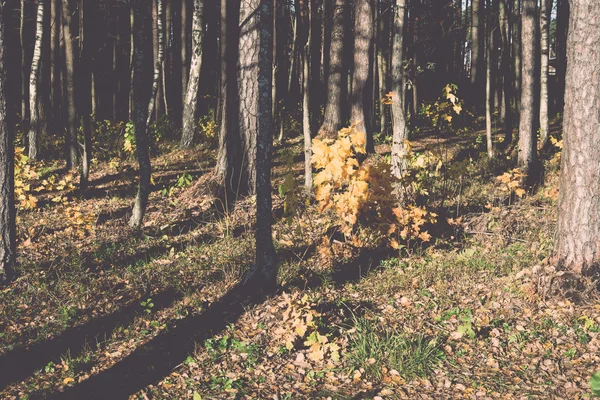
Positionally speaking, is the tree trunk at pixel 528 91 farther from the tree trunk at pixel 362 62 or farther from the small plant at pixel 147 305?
the small plant at pixel 147 305

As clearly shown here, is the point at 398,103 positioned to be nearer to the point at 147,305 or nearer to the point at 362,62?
the point at 362,62

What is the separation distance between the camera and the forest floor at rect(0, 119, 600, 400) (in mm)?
4848

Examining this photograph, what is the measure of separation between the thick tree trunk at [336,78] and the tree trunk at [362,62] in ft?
2.16

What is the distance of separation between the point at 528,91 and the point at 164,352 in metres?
8.26

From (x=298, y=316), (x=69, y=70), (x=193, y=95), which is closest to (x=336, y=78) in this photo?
(x=193, y=95)

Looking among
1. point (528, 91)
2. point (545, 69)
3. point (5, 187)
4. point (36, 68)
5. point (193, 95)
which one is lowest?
point (5, 187)

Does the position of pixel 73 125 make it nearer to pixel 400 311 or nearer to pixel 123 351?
pixel 123 351

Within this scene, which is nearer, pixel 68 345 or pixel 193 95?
pixel 68 345

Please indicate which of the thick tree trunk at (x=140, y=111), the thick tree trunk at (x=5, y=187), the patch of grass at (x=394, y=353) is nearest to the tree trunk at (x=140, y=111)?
the thick tree trunk at (x=140, y=111)

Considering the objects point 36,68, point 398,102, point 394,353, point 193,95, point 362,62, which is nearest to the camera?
point 394,353

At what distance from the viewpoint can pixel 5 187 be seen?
270 inches

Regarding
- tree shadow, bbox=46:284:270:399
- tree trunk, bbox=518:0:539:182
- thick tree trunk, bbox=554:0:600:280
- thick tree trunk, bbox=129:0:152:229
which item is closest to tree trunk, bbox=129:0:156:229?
thick tree trunk, bbox=129:0:152:229

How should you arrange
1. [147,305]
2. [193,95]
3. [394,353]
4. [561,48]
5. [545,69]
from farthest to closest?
[561,48] < [193,95] < [545,69] < [147,305] < [394,353]

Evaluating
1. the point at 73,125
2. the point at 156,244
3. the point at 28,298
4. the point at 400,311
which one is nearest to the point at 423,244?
the point at 400,311
